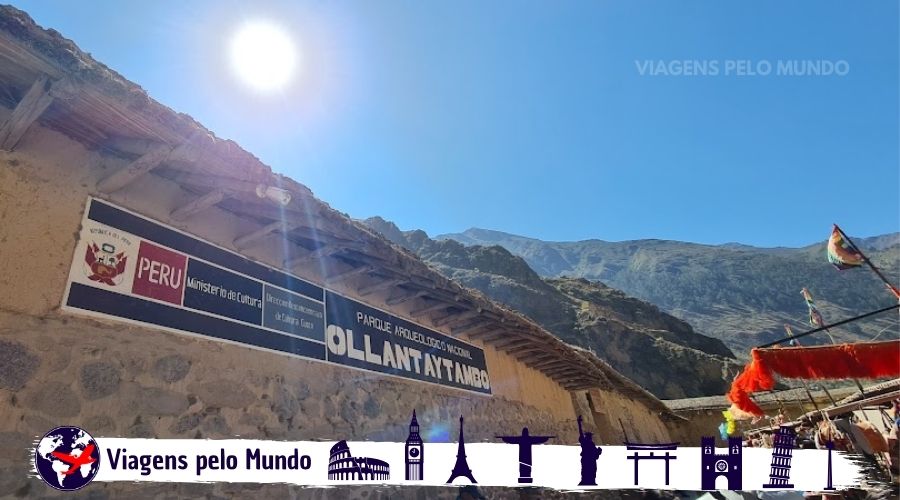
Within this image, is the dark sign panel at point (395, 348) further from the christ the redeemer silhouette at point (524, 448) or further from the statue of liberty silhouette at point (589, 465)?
the statue of liberty silhouette at point (589, 465)

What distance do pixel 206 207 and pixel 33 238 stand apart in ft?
3.86

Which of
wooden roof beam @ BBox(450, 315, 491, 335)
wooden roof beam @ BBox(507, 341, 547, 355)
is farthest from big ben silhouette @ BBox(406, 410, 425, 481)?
wooden roof beam @ BBox(507, 341, 547, 355)

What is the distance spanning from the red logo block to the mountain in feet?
209

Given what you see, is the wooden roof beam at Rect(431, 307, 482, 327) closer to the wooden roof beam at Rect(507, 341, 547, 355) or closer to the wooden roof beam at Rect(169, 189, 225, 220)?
the wooden roof beam at Rect(507, 341, 547, 355)

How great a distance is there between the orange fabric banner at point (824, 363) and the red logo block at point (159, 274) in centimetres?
1144

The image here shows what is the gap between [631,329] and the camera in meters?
40.3

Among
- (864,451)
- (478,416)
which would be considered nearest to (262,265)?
(478,416)

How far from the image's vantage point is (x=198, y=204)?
374 cm

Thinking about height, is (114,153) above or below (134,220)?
above

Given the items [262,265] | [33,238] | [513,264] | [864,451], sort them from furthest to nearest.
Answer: [513,264]
[864,451]
[262,265]
[33,238]

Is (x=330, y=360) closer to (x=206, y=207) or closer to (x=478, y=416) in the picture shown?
(x=206, y=207)

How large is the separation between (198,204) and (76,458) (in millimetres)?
1892

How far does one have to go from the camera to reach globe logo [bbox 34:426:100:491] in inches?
104

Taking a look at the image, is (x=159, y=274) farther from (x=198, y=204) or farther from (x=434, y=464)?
(x=434, y=464)
